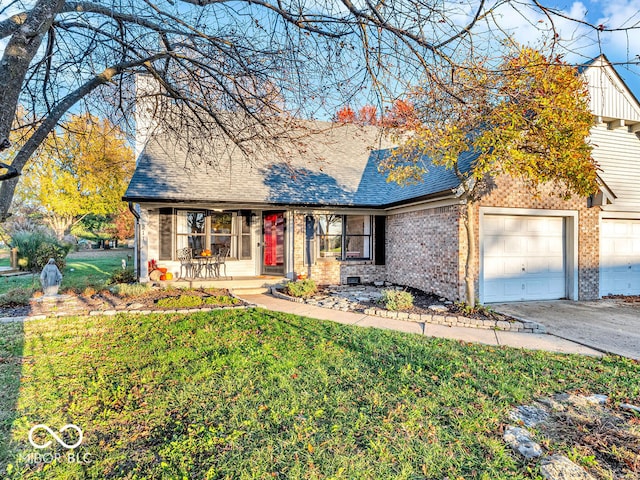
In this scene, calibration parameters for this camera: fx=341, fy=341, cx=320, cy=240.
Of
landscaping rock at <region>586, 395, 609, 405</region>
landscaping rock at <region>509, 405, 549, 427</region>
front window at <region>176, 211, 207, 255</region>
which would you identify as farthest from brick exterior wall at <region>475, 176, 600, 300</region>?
front window at <region>176, 211, 207, 255</region>

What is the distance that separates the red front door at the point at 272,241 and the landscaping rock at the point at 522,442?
30.8 ft

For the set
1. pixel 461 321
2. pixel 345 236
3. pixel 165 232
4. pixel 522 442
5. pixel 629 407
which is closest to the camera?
pixel 522 442

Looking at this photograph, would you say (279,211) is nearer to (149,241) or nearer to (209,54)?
(149,241)

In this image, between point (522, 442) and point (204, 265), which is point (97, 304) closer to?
point (204, 265)

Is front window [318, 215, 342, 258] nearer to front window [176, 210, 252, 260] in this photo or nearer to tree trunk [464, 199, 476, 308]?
front window [176, 210, 252, 260]

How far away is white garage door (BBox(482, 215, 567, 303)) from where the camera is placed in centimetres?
873

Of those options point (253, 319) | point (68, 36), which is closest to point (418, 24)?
point (68, 36)

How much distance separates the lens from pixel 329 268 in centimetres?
1167

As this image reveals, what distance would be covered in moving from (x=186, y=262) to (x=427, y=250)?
24.3ft

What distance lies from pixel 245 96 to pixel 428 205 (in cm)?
640

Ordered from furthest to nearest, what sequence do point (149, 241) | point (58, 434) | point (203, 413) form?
point (149, 241) < point (203, 413) < point (58, 434)

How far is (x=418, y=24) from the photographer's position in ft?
10.2

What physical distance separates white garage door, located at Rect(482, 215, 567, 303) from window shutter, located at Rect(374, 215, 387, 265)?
12.8 ft

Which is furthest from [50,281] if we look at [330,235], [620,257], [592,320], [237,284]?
[620,257]
